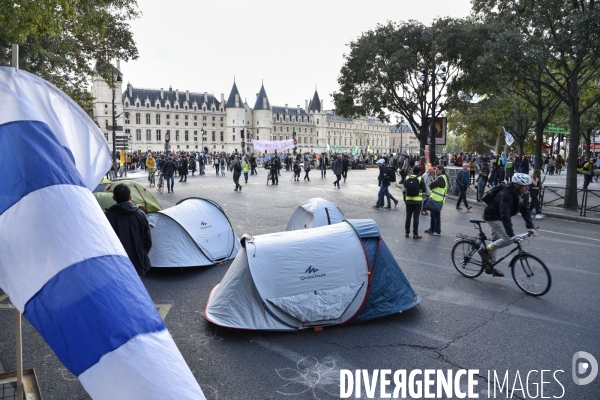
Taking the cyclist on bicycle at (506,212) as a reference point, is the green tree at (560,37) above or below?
above

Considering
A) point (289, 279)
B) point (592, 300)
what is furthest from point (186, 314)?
point (592, 300)

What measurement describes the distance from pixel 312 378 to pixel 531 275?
4.22 metres

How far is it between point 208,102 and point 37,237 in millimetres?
136106

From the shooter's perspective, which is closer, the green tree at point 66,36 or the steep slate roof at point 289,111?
the green tree at point 66,36

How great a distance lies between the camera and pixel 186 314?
6289mm

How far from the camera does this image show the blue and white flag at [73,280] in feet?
6.19

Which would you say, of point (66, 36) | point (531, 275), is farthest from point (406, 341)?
point (66, 36)

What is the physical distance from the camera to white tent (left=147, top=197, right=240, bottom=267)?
8.39m

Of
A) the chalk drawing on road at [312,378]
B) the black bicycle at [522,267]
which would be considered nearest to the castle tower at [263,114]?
the black bicycle at [522,267]

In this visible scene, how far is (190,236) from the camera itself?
28.2 ft

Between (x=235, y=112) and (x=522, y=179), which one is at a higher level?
(x=235, y=112)

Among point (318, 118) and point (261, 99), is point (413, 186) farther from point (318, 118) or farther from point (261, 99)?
point (318, 118)

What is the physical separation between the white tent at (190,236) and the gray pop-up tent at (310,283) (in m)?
2.57

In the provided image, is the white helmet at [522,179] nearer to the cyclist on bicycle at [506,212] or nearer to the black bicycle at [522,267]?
the cyclist on bicycle at [506,212]
